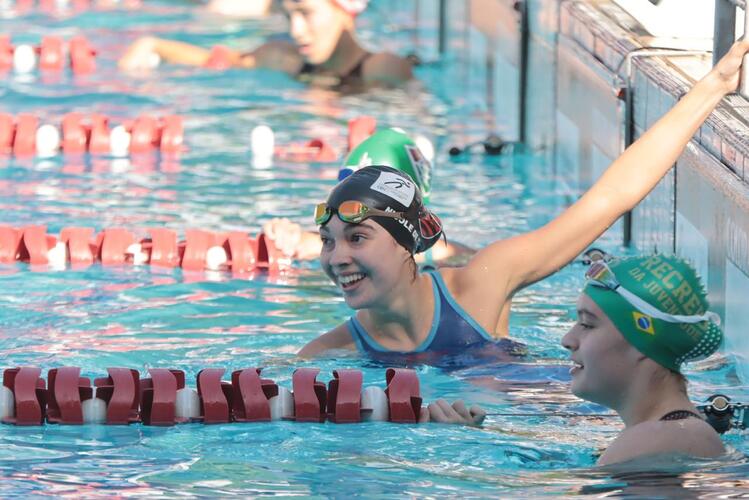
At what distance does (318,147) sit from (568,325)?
334cm

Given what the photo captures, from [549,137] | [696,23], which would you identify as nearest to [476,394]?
[696,23]

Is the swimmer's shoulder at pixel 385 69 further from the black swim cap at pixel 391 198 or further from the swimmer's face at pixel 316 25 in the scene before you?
the black swim cap at pixel 391 198

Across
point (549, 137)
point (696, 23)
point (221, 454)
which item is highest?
point (696, 23)

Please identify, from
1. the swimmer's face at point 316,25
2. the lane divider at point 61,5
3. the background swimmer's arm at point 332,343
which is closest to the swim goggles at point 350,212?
the background swimmer's arm at point 332,343

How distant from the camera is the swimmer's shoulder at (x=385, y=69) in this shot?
10625 millimetres

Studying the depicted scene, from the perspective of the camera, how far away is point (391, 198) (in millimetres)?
4578

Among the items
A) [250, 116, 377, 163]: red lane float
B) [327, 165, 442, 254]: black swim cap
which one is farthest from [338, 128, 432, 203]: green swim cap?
[250, 116, 377, 163]: red lane float

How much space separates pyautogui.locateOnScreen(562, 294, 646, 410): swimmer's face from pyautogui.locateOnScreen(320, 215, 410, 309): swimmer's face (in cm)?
109

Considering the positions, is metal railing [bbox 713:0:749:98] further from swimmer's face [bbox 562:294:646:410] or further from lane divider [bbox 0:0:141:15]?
lane divider [bbox 0:0:141:15]

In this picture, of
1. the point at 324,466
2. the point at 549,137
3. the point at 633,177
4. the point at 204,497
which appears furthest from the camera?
the point at 549,137

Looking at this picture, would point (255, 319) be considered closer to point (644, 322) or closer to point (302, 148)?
point (644, 322)

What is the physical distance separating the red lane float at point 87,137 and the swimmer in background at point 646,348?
561 cm

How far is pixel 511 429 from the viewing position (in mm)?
4359

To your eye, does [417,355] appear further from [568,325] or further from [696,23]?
[696,23]
